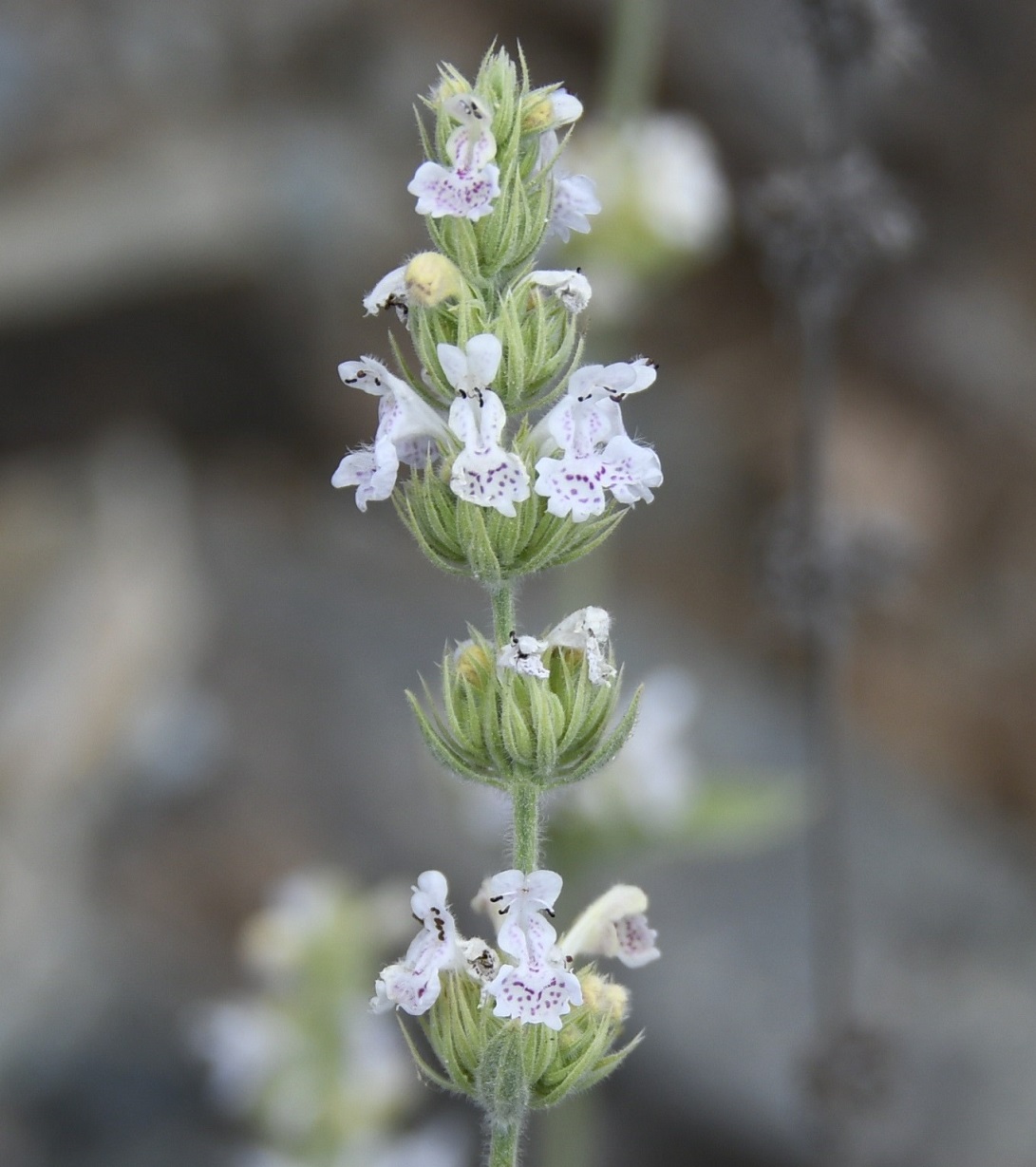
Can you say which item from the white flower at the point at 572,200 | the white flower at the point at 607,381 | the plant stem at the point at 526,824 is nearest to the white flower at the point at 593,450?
the white flower at the point at 607,381

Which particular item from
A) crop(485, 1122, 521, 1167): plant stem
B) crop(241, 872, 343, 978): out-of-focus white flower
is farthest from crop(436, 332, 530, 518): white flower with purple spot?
crop(241, 872, 343, 978): out-of-focus white flower

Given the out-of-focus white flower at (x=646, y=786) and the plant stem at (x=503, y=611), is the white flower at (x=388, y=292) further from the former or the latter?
the out-of-focus white flower at (x=646, y=786)

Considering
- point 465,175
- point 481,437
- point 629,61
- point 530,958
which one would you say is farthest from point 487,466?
point 629,61

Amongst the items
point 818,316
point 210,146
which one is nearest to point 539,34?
point 210,146

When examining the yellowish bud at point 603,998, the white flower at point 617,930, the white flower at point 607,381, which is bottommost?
the yellowish bud at point 603,998

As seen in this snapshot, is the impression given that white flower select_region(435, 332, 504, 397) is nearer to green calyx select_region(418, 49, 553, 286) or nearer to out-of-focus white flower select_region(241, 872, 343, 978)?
green calyx select_region(418, 49, 553, 286)

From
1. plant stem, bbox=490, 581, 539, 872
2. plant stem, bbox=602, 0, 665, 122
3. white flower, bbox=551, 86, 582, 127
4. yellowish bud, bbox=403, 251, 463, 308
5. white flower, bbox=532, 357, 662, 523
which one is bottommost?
plant stem, bbox=490, 581, 539, 872

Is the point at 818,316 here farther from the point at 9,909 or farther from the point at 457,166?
the point at 9,909

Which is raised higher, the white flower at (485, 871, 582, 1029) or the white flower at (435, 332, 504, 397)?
the white flower at (435, 332, 504, 397)
